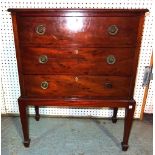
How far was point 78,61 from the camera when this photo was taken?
1442 millimetres

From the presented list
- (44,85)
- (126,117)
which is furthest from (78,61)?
(126,117)

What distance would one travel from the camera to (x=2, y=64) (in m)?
1.96

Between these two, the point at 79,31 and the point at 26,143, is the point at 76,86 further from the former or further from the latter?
the point at 26,143

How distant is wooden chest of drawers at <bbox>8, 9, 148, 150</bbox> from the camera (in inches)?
52.8

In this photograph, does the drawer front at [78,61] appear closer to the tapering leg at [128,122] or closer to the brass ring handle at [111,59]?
the brass ring handle at [111,59]

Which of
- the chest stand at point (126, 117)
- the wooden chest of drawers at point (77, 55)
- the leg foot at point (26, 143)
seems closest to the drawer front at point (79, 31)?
the wooden chest of drawers at point (77, 55)

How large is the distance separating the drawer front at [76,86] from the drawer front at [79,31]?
245mm

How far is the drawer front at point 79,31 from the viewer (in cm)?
135

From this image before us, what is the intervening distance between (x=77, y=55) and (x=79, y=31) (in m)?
0.16

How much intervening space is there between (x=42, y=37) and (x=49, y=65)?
20cm

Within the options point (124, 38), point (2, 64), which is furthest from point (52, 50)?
point (2, 64)

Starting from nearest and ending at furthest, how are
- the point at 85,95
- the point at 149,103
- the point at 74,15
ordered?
1. the point at 74,15
2. the point at 85,95
3. the point at 149,103

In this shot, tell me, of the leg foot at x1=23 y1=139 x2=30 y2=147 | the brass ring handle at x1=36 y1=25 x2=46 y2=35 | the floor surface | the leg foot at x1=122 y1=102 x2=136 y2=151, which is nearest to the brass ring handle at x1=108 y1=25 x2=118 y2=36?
the brass ring handle at x1=36 y1=25 x2=46 y2=35

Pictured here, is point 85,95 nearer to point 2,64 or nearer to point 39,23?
point 39,23
